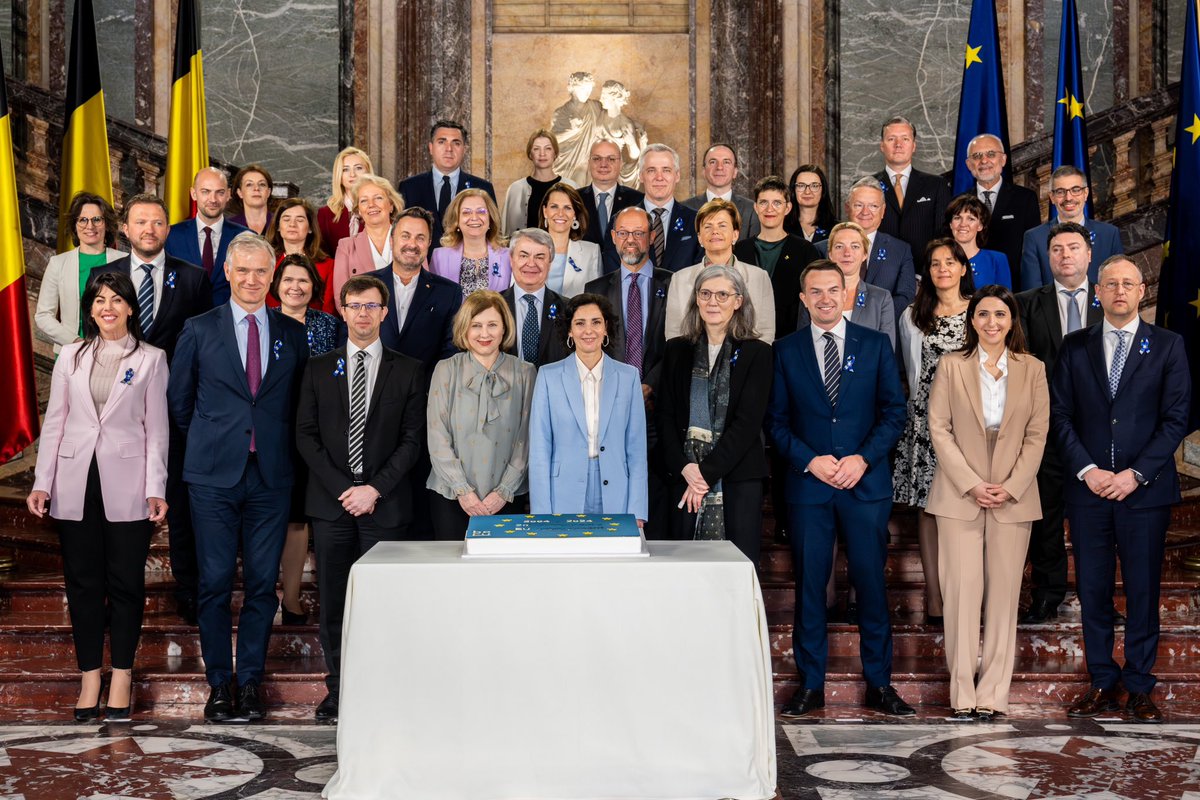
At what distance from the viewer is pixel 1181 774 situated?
417 cm

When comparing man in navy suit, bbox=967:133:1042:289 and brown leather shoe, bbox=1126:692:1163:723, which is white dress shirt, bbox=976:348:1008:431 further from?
man in navy suit, bbox=967:133:1042:289

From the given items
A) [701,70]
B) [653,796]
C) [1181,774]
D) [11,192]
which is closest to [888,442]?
[1181,774]

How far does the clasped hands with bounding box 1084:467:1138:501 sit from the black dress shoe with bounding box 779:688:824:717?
1.28 meters

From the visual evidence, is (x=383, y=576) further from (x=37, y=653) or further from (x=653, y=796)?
(x=37, y=653)

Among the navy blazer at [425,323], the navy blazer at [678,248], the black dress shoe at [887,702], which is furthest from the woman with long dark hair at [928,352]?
the navy blazer at [425,323]

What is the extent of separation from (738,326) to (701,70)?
18.7ft

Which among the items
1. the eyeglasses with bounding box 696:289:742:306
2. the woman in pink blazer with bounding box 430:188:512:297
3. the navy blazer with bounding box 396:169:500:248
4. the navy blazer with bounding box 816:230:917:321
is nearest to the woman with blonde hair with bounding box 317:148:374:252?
the navy blazer with bounding box 396:169:500:248

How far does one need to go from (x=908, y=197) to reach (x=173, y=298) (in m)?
3.53

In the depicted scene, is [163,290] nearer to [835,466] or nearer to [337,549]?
[337,549]

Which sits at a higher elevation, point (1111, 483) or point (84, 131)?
point (84, 131)

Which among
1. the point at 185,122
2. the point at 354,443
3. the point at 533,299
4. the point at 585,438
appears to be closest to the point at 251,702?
the point at 354,443

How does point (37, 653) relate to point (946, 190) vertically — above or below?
below

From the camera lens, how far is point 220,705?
495 cm

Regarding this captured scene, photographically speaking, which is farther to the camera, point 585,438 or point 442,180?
point 442,180
